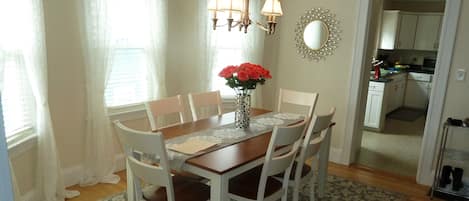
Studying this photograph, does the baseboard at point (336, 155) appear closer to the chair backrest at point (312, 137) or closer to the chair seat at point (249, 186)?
the chair backrest at point (312, 137)

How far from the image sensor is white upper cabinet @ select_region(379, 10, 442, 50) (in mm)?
6996

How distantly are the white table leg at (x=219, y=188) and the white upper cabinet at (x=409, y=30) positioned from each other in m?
6.25

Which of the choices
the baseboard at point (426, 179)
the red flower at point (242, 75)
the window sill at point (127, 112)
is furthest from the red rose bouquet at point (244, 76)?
the baseboard at point (426, 179)

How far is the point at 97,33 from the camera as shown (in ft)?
10.3

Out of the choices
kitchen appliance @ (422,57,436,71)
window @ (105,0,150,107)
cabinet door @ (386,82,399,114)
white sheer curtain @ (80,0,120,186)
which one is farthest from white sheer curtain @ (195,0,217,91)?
kitchen appliance @ (422,57,436,71)

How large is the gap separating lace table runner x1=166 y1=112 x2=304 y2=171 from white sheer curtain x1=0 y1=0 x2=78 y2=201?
3.82ft

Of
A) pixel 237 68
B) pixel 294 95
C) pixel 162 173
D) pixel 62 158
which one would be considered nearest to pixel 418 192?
pixel 294 95

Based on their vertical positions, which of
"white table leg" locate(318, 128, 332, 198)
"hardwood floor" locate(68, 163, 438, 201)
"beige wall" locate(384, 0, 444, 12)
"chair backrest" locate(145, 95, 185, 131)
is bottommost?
"hardwood floor" locate(68, 163, 438, 201)

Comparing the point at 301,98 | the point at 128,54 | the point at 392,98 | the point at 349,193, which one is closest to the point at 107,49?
the point at 128,54

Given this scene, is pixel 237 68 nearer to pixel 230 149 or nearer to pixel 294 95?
pixel 230 149

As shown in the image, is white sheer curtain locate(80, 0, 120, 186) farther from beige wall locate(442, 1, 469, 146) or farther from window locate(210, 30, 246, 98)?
beige wall locate(442, 1, 469, 146)

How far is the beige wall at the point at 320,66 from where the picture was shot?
13.2ft

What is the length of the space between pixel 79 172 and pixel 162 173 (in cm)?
174

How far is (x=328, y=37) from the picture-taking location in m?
4.14
